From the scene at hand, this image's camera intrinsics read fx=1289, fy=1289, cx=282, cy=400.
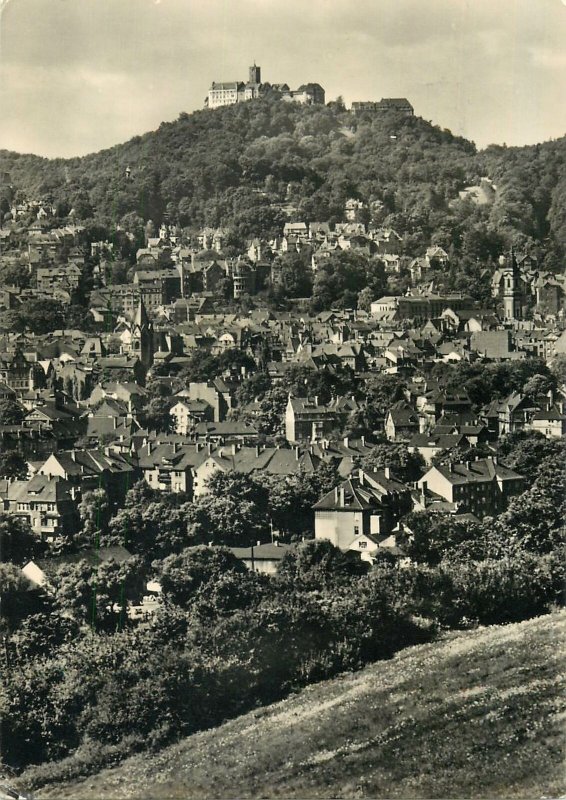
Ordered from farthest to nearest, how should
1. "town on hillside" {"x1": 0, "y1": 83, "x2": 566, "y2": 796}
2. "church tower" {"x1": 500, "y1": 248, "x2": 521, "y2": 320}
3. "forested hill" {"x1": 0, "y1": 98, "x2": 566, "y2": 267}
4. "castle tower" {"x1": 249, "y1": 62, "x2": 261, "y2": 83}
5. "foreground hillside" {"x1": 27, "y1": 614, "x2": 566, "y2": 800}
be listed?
1. "forested hill" {"x1": 0, "y1": 98, "x2": 566, "y2": 267}
2. "church tower" {"x1": 500, "y1": 248, "x2": 521, "y2": 320}
3. "castle tower" {"x1": 249, "y1": 62, "x2": 261, "y2": 83}
4. "town on hillside" {"x1": 0, "y1": 83, "x2": 566, "y2": 796}
5. "foreground hillside" {"x1": 27, "y1": 614, "x2": 566, "y2": 800}

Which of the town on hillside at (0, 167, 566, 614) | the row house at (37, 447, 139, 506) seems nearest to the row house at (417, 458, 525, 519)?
the town on hillside at (0, 167, 566, 614)

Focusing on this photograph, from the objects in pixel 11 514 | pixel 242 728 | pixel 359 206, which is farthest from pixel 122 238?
pixel 242 728

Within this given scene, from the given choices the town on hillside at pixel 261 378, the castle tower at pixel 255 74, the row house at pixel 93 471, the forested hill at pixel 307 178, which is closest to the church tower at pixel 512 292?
the town on hillside at pixel 261 378

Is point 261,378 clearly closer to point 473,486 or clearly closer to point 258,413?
point 258,413

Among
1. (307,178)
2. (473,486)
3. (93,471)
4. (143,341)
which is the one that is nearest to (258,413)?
(93,471)

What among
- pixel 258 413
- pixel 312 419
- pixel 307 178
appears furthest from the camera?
pixel 307 178

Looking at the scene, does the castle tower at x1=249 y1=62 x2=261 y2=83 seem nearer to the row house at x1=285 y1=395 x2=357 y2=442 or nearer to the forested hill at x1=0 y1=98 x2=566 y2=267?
the row house at x1=285 y1=395 x2=357 y2=442
